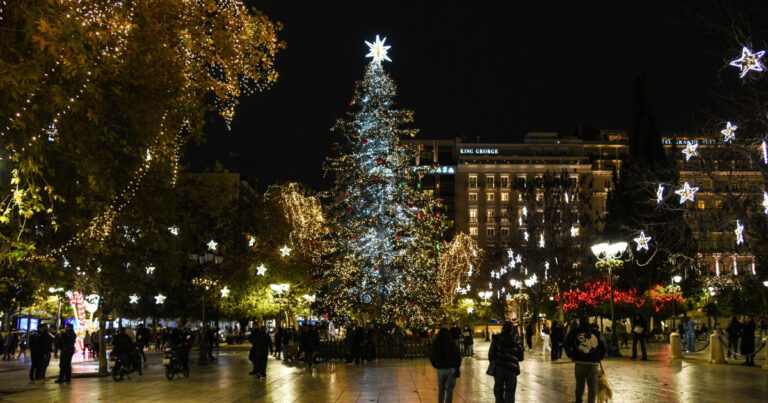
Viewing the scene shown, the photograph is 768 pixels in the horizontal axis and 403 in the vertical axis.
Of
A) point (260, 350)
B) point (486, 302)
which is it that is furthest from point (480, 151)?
point (260, 350)

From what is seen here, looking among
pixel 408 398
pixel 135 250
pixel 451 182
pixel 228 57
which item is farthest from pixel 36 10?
pixel 451 182

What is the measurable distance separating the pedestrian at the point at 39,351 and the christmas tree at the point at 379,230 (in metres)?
13.8

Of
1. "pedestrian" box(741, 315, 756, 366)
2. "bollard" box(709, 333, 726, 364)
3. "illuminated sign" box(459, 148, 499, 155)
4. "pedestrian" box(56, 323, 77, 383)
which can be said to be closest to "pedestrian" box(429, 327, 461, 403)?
"pedestrian" box(56, 323, 77, 383)

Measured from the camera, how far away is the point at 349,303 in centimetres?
3366

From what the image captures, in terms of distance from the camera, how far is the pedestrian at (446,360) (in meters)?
11.5

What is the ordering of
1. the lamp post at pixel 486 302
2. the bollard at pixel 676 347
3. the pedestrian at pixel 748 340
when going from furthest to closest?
the lamp post at pixel 486 302 < the bollard at pixel 676 347 < the pedestrian at pixel 748 340

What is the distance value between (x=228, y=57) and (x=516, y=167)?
113 metres

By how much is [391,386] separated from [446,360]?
739 cm

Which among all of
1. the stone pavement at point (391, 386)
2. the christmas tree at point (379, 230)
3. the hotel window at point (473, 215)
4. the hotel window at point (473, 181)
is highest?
the hotel window at point (473, 181)

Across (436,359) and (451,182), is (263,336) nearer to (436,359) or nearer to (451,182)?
(436,359)

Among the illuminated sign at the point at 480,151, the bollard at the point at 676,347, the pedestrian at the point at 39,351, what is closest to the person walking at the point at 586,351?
the pedestrian at the point at 39,351

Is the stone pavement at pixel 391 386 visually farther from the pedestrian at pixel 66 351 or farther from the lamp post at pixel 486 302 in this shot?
the lamp post at pixel 486 302

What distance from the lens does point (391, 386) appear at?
1850cm

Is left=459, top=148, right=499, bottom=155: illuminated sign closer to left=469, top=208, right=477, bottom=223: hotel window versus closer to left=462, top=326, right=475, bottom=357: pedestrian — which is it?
left=469, top=208, right=477, bottom=223: hotel window
